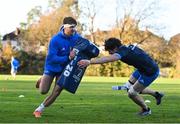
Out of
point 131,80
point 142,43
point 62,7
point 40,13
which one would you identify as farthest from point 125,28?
point 131,80

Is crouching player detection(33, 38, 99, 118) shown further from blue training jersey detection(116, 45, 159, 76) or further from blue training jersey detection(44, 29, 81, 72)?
blue training jersey detection(116, 45, 159, 76)

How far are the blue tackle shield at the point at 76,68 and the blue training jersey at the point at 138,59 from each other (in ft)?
1.81

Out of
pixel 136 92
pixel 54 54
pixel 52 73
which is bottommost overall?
pixel 136 92

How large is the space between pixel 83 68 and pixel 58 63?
528 millimetres

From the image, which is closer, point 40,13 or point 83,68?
point 83,68

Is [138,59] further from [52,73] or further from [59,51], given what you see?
[52,73]

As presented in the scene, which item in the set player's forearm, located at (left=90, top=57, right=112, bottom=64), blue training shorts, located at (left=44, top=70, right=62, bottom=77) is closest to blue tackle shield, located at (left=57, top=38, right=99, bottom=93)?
blue training shorts, located at (left=44, top=70, right=62, bottom=77)

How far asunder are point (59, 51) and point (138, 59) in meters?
1.63

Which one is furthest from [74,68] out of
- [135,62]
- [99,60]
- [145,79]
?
[145,79]

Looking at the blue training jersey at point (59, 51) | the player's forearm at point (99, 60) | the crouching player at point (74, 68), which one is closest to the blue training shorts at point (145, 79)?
the crouching player at point (74, 68)

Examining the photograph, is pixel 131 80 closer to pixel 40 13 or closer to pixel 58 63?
pixel 58 63

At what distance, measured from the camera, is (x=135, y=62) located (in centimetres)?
1250

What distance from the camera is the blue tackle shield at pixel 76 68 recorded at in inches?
475

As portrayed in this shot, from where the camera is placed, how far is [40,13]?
114750mm
